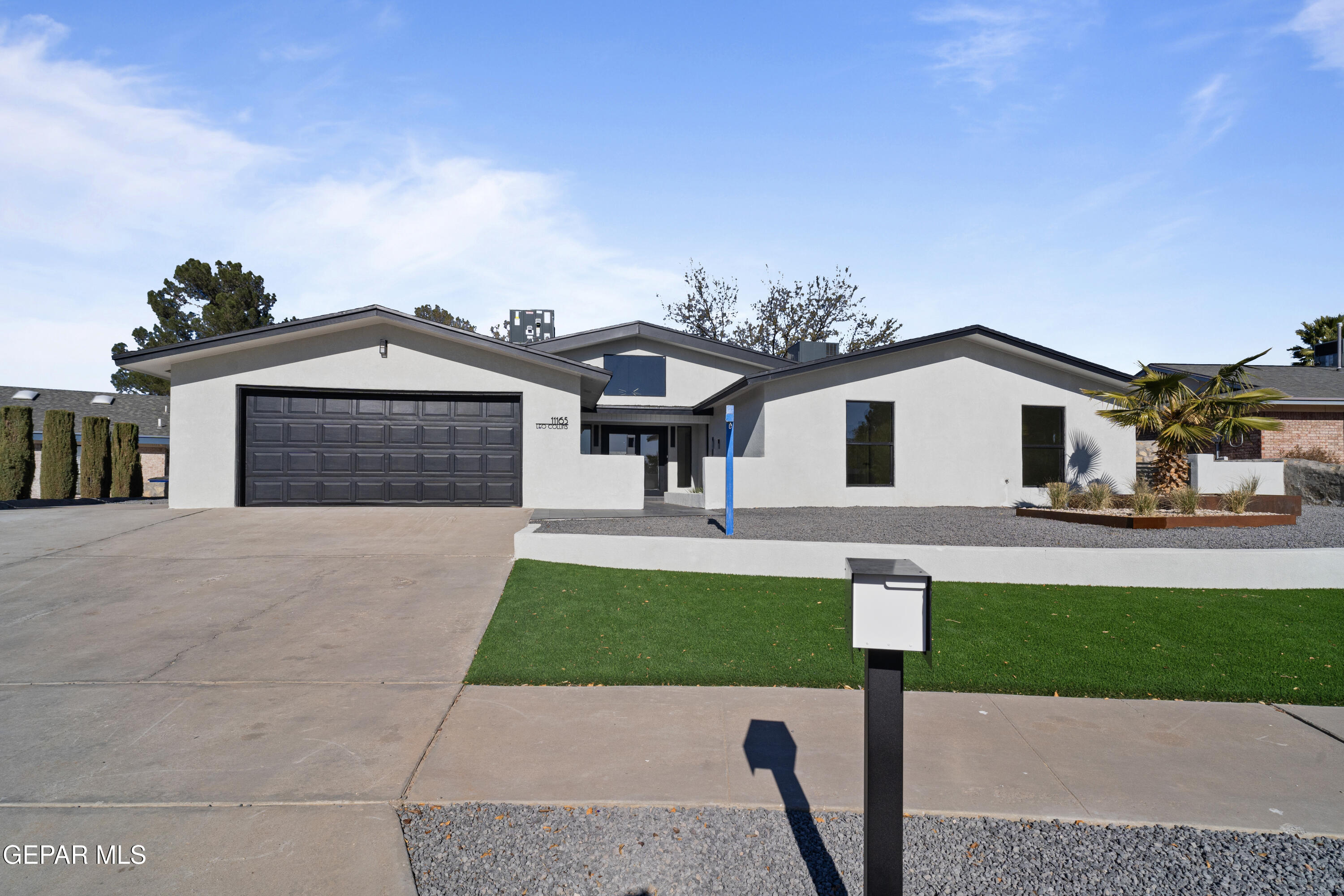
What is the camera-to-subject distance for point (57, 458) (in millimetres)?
17828

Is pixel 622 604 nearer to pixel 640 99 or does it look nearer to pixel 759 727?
pixel 759 727

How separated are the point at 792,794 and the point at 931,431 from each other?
589 inches

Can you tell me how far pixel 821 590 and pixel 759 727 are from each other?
13.0 feet

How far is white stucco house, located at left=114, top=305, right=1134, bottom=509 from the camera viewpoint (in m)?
14.5

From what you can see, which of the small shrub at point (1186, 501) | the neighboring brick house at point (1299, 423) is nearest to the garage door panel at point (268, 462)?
the small shrub at point (1186, 501)

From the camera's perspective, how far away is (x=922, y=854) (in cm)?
320

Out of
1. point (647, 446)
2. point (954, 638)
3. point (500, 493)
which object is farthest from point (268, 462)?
point (954, 638)

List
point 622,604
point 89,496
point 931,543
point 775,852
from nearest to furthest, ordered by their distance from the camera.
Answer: point 775,852 → point 622,604 → point 931,543 → point 89,496

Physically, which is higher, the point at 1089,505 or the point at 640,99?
the point at 640,99

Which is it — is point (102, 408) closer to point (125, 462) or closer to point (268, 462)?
point (125, 462)

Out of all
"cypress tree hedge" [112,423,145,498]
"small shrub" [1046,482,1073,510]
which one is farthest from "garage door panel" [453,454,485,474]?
"cypress tree hedge" [112,423,145,498]

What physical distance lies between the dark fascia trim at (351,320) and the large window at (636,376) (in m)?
6.96

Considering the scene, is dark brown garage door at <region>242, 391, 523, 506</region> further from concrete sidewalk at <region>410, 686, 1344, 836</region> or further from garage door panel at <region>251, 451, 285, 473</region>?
concrete sidewalk at <region>410, 686, 1344, 836</region>

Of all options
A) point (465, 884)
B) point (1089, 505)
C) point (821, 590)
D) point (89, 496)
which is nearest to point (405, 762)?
point (465, 884)
